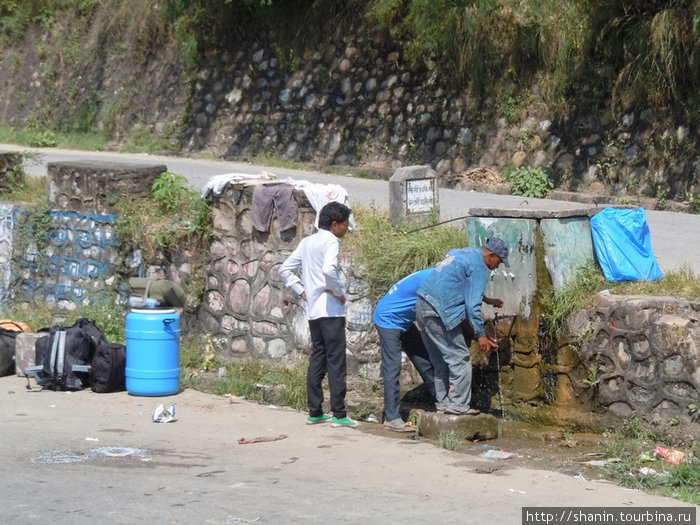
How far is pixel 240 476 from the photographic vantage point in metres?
6.88

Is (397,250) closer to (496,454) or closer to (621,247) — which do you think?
(621,247)

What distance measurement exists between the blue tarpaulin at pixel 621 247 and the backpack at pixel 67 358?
15.1 ft

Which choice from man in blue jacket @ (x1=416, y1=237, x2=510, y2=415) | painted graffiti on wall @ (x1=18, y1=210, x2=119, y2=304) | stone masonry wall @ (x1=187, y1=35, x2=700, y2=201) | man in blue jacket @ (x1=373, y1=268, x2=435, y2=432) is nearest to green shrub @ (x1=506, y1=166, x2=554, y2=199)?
stone masonry wall @ (x1=187, y1=35, x2=700, y2=201)

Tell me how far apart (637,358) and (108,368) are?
4.65m

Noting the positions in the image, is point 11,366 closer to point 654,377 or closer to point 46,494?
point 46,494

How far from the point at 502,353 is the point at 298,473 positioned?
2677 mm

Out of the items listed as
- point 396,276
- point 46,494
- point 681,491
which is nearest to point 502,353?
point 396,276

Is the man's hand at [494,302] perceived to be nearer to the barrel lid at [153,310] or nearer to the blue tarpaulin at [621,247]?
the blue tarpaulin at [621,247]

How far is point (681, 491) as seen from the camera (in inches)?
259

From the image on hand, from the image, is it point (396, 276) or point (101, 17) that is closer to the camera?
point (396, 276)

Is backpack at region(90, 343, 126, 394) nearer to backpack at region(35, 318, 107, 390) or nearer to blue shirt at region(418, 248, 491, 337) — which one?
backpack at region(35, 318, 107, 390)

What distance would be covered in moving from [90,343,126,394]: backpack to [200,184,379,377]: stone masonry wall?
1.44m

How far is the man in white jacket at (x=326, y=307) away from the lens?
8.38m

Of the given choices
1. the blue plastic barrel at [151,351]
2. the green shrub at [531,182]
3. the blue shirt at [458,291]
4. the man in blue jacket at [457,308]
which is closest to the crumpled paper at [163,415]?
the blue plastic barrel at [151,351]
